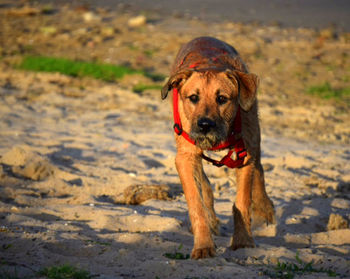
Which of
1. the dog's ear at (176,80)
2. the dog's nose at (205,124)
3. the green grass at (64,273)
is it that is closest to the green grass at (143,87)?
the dog's ear at (176,80)

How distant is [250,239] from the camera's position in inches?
184

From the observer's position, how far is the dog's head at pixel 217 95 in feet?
14.4

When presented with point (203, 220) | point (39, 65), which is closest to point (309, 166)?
point (203, 220)

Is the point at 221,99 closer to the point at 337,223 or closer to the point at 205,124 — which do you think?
the point at 205,124

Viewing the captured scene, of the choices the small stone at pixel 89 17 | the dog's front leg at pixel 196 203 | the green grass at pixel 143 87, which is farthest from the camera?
the small stone at pixel 89 17

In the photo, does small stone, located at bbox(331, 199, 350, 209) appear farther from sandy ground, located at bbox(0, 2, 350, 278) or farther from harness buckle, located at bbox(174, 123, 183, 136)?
harness buckle, located at bbox(174, 123, 183, 136)

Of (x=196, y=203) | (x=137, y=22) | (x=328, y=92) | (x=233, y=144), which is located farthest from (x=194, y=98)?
(x=137, y=22)

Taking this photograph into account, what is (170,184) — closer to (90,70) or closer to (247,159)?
(247,159)

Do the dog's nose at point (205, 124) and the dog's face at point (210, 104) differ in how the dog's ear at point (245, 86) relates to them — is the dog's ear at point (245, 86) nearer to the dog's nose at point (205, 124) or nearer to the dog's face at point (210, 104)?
the dog's face at point (210, 104)

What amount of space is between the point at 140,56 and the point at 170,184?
23.7 feet

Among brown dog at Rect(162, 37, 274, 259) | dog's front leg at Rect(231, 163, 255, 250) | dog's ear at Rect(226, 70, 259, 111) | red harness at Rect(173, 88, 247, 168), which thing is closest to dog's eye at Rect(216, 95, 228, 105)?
brown dog at Rect(162, 37, 274, 259)

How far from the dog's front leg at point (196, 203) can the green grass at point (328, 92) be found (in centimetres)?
660

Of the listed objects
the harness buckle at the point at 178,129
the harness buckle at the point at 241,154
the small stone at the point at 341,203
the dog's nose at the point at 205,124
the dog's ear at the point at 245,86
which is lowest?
the small stone at the point at 341,203

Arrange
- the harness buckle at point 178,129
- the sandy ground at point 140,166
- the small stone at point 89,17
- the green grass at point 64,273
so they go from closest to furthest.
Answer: the green grass at point 64,273, the sandy ground at point 140,166, the harness buckle at point 178,129, the small stone at point 89,17
